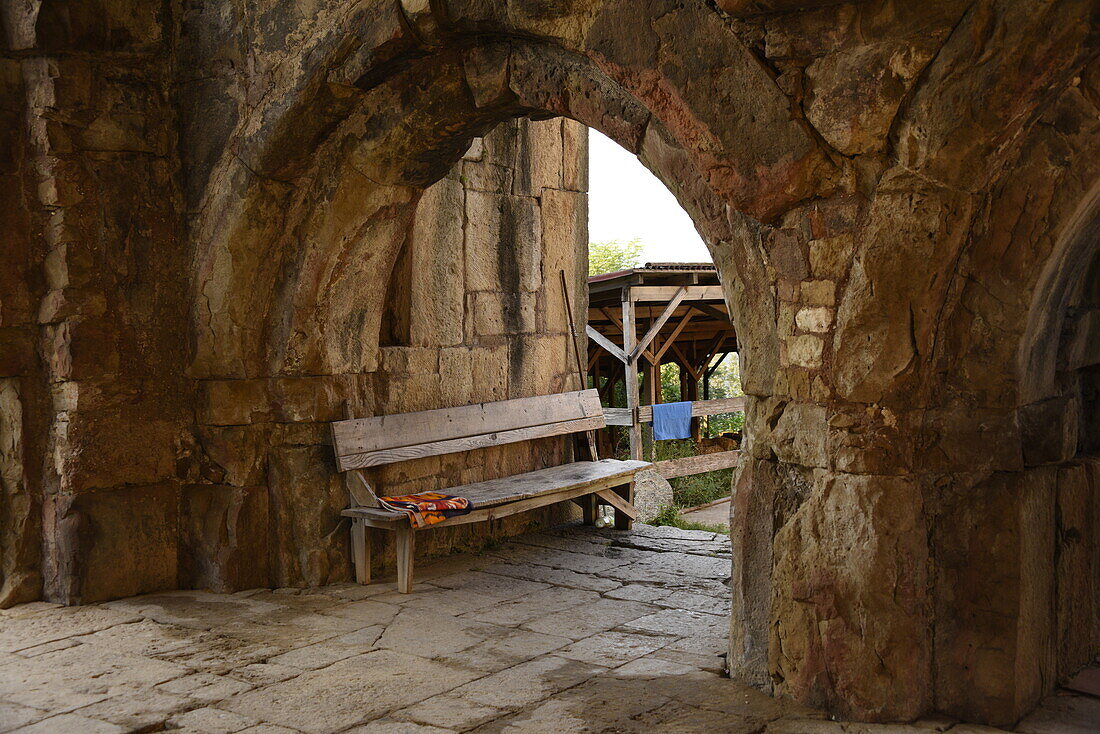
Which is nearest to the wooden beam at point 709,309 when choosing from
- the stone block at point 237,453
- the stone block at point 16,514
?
the stone block at point 237,453

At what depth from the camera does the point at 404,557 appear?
15.8 ft

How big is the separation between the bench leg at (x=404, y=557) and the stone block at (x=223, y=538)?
75 centimetres

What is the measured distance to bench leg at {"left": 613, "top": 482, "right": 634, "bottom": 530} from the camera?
6086 mm

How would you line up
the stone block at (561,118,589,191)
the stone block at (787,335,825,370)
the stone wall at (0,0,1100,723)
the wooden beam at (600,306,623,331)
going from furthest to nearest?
the wooden beam at (600,306,623,331)
the stone block at (561,118,589,191)
the stone block at (787,335,825,370)
the stone wall at (0,0,1100,723)

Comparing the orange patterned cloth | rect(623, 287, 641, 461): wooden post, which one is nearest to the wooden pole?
the orange patterned cloth

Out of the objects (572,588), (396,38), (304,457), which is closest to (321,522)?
(304,457)

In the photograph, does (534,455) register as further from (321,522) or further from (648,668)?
(648,668)

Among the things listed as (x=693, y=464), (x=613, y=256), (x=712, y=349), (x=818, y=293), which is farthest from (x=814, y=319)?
(x=613, y=256)

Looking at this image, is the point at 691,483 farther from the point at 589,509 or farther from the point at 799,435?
the point at 799,435

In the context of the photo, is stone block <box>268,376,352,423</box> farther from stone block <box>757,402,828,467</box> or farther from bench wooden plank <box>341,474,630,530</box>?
stone block <box>757,402,828,467</box>

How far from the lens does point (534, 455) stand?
6172 mm

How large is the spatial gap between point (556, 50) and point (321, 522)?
2755 mm

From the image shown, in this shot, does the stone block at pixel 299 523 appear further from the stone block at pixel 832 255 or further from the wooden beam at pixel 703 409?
the wooden beam at pixel 703 409

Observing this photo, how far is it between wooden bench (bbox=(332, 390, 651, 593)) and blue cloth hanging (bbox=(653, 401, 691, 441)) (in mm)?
4683
